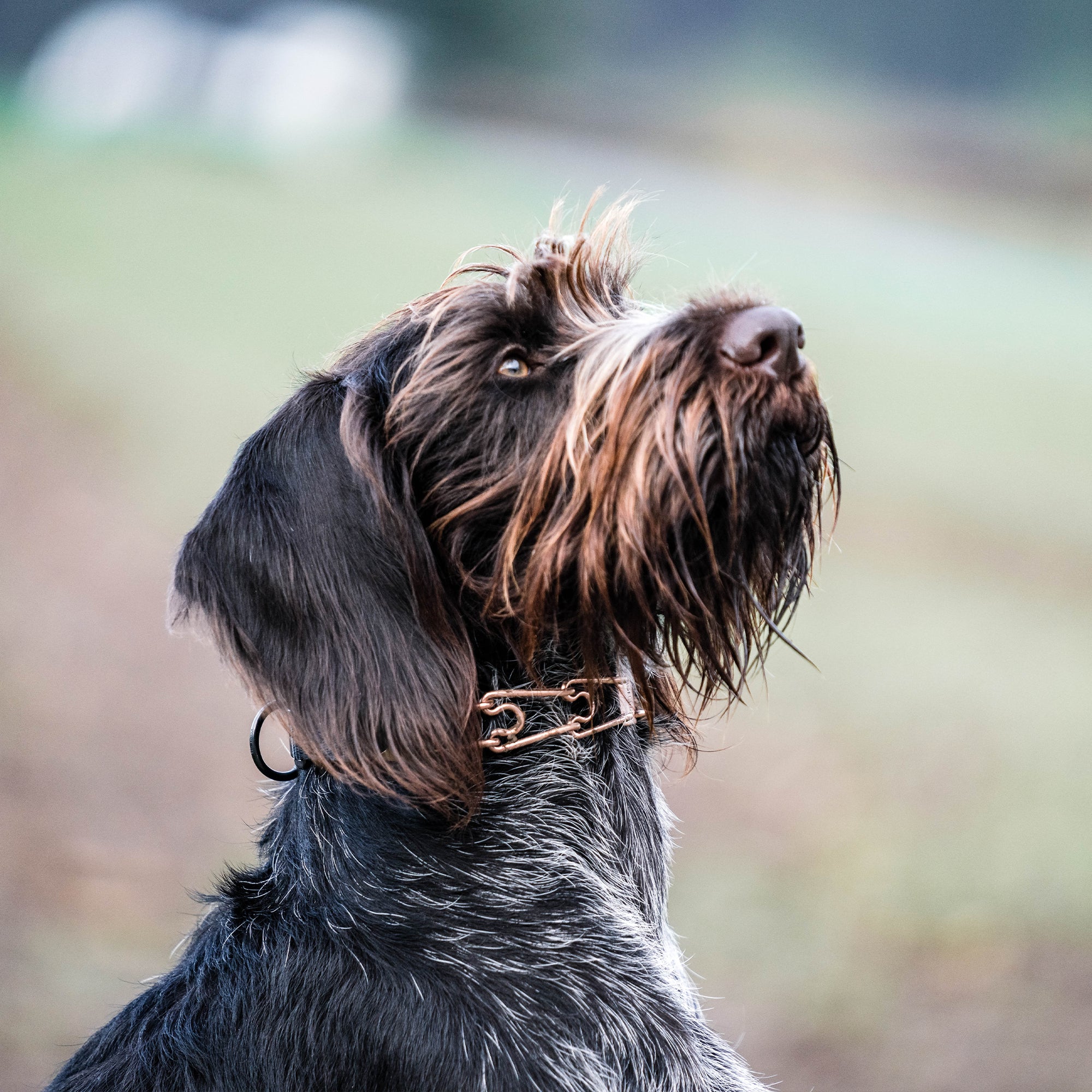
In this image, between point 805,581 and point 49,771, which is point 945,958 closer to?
point 805,581

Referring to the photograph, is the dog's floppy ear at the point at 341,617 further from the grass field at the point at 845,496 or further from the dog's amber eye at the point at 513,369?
the grass field at the point at 845,496

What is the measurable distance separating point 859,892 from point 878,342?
8.19m

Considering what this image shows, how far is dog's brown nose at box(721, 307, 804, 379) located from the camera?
222 cm

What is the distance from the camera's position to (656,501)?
7.44ft

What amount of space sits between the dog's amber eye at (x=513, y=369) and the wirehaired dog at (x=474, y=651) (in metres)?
0.01

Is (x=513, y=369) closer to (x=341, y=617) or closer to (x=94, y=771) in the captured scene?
(x=341, y=617)

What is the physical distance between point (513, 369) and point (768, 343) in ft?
1.86

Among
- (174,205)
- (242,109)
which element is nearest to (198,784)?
(174,205)

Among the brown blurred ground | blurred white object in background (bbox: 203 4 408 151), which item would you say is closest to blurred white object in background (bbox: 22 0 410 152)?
blurred white object in background (bbox: 203 4 408 151)

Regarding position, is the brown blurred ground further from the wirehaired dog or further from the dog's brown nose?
the dog's brown nose

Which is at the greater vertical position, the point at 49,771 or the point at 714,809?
the point at 714,809

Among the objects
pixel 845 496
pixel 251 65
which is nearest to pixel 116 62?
pixel 251 65

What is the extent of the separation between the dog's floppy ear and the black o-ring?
4cm

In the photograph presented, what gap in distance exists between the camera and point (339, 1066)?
2.11 m
